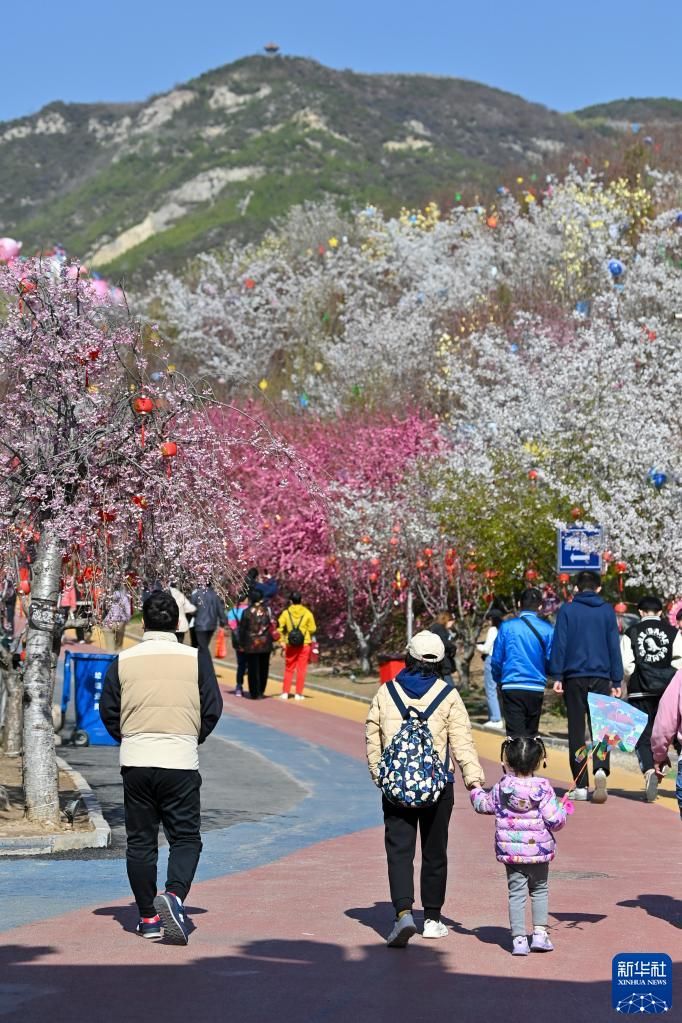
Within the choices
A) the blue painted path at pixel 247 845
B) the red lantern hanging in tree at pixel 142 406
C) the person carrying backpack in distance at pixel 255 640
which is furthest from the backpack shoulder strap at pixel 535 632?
the person carrying backpack in distance at pixel 255 640

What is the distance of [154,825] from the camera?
8859 mm

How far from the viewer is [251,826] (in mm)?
14078

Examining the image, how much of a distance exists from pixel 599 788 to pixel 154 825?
24.1 feet

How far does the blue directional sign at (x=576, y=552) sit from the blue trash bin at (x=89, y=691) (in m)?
6.86

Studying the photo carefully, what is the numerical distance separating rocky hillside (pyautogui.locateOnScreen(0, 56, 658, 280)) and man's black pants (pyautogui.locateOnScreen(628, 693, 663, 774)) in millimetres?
78061

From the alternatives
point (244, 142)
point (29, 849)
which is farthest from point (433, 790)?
point (244, 142)

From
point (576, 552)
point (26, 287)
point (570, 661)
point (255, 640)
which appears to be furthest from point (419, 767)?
point (255, 640)

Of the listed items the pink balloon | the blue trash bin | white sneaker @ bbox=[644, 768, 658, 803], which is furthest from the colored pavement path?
the blue trash bin

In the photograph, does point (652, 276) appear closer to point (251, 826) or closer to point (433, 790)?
point (251, 826)

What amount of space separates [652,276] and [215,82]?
144 meters

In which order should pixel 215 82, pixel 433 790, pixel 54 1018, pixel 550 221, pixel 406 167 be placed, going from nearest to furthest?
pixel 54 1018 → pixel 433 790 → pixel 550 221 → pixel 406 167 → pixel 215 82

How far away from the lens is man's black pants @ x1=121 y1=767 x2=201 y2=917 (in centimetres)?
876

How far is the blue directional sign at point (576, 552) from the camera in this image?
24.4 meters

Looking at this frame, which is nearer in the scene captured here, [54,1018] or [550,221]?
[54,1018]
